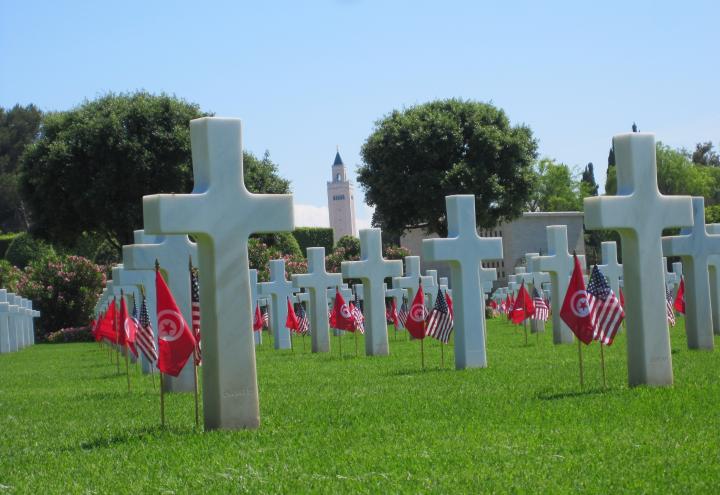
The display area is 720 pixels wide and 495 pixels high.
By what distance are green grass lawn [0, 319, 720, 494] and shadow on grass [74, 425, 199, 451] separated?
2cm

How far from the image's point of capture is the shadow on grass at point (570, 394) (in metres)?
14.4

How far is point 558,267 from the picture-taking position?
97.1 ft

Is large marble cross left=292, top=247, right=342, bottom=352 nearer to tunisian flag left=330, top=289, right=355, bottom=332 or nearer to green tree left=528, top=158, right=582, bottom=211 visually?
tunisian flag left=330, top=289, right=355, bottom=332

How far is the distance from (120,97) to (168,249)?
33.6 m

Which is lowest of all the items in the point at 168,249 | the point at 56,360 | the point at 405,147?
the point at 56,360

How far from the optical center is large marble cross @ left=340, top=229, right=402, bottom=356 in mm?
27750

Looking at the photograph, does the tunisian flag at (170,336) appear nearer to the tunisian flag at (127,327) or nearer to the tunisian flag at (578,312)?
the tunisian flag at (578,312)

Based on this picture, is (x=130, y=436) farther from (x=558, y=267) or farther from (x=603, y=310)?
(x=558, y=267)

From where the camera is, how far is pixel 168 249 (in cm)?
1931

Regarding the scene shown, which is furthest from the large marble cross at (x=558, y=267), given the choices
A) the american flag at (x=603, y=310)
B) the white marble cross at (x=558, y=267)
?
the american flag at (x=603, y=310)

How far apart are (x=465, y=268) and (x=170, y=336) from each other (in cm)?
918

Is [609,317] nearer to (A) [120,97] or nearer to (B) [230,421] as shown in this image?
(B) [230,421]

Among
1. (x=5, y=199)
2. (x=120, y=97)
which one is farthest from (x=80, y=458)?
(x=5, y=199)

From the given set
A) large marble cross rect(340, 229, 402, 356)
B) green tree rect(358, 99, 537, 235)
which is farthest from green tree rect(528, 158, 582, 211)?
large marble cross rect(340, 229, 402, 356)
